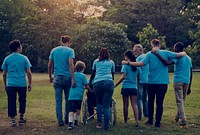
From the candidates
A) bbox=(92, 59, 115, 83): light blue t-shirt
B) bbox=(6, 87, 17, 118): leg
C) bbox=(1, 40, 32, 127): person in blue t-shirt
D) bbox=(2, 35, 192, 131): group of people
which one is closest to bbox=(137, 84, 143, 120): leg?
bbox=(2, 35, 192, 131): group of people

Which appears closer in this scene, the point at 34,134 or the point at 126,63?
the point at 34,134

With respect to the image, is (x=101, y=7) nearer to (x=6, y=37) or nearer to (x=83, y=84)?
(x=6, y=37)

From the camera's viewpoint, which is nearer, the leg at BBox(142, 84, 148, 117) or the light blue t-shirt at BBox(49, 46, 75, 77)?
the light blue t-shirt at BBox(49, 46, 75, 77)

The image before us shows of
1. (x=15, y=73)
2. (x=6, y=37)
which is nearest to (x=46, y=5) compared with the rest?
(x=6, y=37)

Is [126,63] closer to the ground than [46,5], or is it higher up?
closer to the ground

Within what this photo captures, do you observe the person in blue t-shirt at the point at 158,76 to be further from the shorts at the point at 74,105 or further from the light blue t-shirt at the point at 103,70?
the shorts at the point at 74,105

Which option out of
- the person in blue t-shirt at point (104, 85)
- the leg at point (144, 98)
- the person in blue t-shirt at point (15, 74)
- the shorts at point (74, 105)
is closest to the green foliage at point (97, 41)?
the leg at point (144, 98)

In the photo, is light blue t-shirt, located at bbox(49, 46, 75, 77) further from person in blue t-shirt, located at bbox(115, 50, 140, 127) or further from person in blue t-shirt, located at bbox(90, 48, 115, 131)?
person in blue t-shirt, located at bbox(115, 50, 140, 127)

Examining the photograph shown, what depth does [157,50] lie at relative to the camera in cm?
787

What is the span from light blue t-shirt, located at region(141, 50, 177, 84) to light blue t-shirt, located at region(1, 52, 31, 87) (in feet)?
8.51

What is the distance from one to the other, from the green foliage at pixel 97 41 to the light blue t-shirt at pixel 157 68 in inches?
1054

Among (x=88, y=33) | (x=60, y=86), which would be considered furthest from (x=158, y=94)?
(x=88, y=33)

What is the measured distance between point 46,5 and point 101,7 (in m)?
15.2

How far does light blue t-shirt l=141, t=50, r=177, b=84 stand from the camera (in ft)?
25.4
